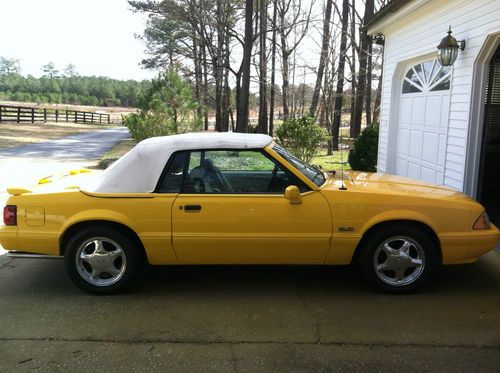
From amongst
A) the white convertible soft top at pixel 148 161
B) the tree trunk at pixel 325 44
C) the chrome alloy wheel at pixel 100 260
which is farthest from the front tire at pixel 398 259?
the tree trunk at pixel 325 44

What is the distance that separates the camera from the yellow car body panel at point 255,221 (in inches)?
172

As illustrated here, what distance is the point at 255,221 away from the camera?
4.36 meters

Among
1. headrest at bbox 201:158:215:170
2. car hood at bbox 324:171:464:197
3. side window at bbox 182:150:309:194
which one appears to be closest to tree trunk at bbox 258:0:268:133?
car hood at bbox 324:171:464:197

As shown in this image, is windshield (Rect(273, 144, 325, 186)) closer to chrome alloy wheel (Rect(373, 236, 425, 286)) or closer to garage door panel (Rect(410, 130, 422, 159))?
chrome alloy wheel (Rect(373, 236, 425, 286))

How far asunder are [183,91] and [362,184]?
483 inches

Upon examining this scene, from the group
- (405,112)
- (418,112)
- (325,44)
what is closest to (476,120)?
(418,112)

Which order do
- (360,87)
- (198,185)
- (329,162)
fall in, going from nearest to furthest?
1. (198,185)
2. (329,162)
3. (360,87)

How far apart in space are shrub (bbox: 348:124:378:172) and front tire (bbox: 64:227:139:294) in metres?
10.2

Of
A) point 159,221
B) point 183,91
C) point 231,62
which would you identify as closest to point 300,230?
point 159,221

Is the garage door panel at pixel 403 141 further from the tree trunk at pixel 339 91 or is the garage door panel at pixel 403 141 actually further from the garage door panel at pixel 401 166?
the tree trunk at pixel 339 91

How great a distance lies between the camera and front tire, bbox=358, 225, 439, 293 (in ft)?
14.4

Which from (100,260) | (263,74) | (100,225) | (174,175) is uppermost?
(263,74)

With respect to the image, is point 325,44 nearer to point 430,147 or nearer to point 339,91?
point 339,91

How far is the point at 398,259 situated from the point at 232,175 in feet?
5.67
